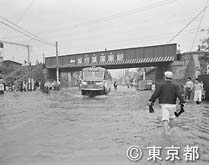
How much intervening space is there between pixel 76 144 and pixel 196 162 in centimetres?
291

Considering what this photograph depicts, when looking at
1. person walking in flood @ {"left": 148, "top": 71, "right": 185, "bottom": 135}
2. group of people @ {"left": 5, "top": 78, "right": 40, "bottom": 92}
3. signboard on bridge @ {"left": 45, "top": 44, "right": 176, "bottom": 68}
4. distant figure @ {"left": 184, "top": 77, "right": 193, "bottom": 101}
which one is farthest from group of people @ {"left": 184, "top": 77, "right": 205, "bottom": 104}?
group of people @ {"left": 5, "top": 78, "right": 40, "bottom": 92}

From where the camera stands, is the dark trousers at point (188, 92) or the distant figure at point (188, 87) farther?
the dark trousers at point (188, 92)

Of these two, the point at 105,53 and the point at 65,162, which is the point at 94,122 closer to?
the point at 65,162

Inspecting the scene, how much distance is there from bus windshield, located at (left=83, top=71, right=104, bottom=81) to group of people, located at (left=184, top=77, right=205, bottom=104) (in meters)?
9.75

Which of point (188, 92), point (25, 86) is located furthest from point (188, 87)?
point (25, 86)

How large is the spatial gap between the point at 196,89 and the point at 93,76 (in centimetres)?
1245

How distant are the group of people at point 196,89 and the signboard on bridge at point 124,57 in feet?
73.6

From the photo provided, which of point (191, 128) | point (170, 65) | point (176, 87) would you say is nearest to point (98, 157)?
point (176, 87)

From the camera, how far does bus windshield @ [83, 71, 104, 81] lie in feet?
93.7

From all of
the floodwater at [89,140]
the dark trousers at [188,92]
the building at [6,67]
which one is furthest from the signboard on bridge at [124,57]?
the floodwater at [89,140]

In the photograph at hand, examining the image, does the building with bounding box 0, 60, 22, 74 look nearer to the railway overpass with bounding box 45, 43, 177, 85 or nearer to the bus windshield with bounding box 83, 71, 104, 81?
the railway overpass with bounding box 45, 43, 177, 85

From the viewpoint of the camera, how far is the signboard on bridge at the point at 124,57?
43688 mm

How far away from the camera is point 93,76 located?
2875 centimetres

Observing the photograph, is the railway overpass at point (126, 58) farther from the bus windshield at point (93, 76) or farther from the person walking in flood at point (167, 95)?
the person walking in flood at point (167, 95)
